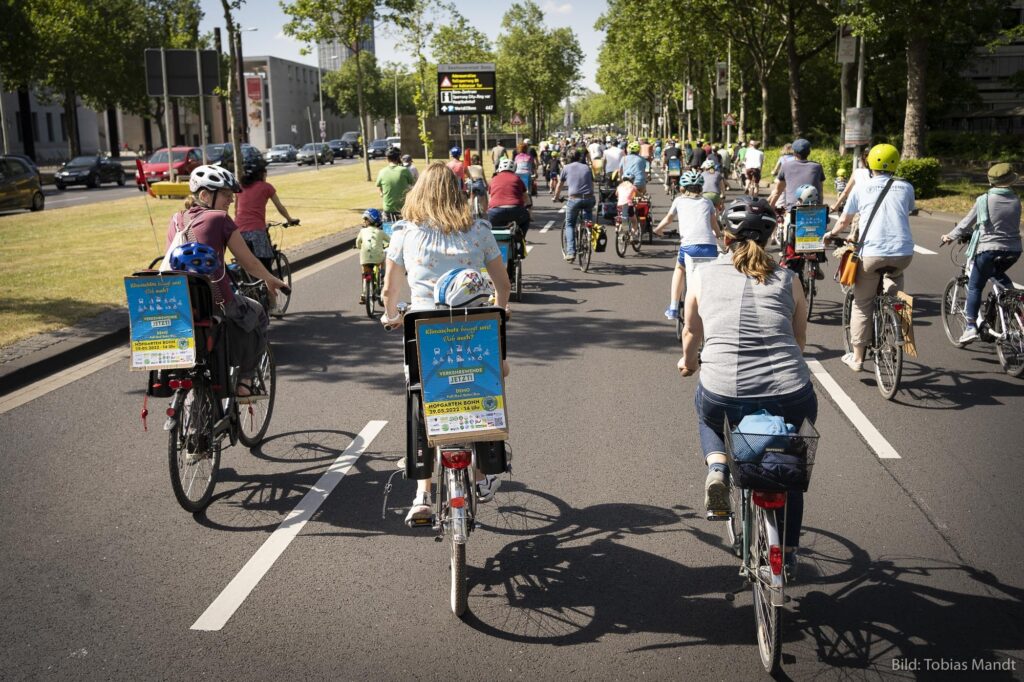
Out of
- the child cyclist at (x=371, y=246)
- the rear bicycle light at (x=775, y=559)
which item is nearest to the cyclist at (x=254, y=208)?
the child cyclist at (x=371, y=246)

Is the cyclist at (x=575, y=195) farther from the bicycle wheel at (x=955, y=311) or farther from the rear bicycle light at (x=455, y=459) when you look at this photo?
the rear bicycle light at (x=455, y=459)

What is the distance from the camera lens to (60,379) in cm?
880

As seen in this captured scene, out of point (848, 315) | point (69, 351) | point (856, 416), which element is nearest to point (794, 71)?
point (848, 315)

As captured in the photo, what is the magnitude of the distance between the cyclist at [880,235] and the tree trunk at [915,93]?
20.1 meters

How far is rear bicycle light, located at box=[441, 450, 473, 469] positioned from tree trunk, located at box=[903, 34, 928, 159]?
25258 mm

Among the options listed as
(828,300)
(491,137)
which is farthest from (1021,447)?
(491,137)

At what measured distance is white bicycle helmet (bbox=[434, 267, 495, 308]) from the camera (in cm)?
Answer: 428

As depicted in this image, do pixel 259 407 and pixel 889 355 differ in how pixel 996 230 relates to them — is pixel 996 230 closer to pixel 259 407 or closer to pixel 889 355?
pixel 889 355

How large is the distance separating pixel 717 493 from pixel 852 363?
5.01m

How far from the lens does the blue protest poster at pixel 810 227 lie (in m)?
10.2

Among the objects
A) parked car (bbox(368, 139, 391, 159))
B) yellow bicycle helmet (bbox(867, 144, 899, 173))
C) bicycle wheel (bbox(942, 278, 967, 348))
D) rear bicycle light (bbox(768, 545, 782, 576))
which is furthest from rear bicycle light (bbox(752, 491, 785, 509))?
parked car (bbox(368, 139, 391, 159))

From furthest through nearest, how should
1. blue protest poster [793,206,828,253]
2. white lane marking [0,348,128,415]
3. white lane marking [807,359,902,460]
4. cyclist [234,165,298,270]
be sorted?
cyclist [234,165,298,270] < blue protest poster [793,206,828,253] < white lane marking [0,348,128,415] < white lane marking [807,359,902,460]

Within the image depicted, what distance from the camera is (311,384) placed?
837cm

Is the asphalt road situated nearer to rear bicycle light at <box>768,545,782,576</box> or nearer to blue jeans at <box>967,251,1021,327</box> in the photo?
rear bicycle light at <box>768,545,782,576</box>
